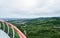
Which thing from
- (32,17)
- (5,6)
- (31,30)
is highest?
(5,6)

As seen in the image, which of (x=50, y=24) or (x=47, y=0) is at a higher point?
(x=47, y=0)

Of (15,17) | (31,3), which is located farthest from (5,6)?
(31,3)

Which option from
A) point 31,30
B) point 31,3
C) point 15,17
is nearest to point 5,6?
point 15,17

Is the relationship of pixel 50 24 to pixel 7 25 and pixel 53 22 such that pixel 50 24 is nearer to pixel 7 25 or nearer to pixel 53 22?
pixel 53 22

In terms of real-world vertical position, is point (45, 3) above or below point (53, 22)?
above

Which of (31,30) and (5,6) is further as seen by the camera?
(5,6)

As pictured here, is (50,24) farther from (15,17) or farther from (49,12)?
(15,17)

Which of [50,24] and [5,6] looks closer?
[50,24]
